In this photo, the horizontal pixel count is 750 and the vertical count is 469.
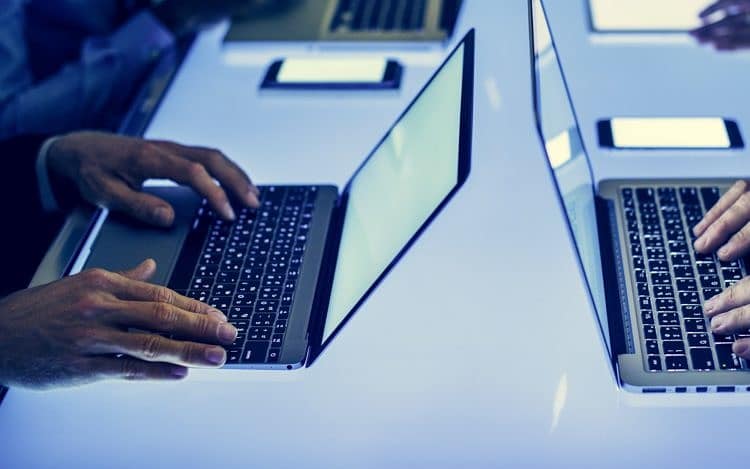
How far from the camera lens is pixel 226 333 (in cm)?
84

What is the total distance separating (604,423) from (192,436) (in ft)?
1.35

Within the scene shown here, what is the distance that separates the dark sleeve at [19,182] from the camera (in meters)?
1.15

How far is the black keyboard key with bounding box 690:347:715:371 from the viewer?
0.79 meters

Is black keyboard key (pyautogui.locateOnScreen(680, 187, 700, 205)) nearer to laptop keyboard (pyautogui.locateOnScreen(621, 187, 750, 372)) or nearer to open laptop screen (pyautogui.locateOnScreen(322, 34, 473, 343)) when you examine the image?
laptop keyboard (pyautogui.locateOnScreen(621, 187, 750, 372))

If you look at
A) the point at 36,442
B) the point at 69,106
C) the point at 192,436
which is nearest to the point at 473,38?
the point at 192,436

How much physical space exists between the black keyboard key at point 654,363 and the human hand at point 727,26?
26.9 inches

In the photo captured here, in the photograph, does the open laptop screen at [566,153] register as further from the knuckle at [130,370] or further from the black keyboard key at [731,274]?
the knuckle at [130,370]

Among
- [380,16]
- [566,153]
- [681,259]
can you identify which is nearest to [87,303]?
[566,153]

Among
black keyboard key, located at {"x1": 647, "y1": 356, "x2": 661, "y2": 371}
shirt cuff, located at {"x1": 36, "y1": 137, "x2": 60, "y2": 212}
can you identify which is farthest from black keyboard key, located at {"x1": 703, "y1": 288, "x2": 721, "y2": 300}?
shirt cuff, located at {"x1": 36, "y1": 137, "x2": 60, "y2": 212}

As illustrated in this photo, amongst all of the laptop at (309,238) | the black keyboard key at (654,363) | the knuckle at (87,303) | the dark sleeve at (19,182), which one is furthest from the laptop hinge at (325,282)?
the dark sleeve at (19,182)

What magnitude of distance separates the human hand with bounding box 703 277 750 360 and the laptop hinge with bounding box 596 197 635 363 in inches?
3.3

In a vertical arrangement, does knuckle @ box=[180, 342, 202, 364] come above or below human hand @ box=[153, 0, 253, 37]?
below

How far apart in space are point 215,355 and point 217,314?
2.1 inches

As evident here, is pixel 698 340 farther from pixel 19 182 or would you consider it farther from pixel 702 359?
pixel 19 182
